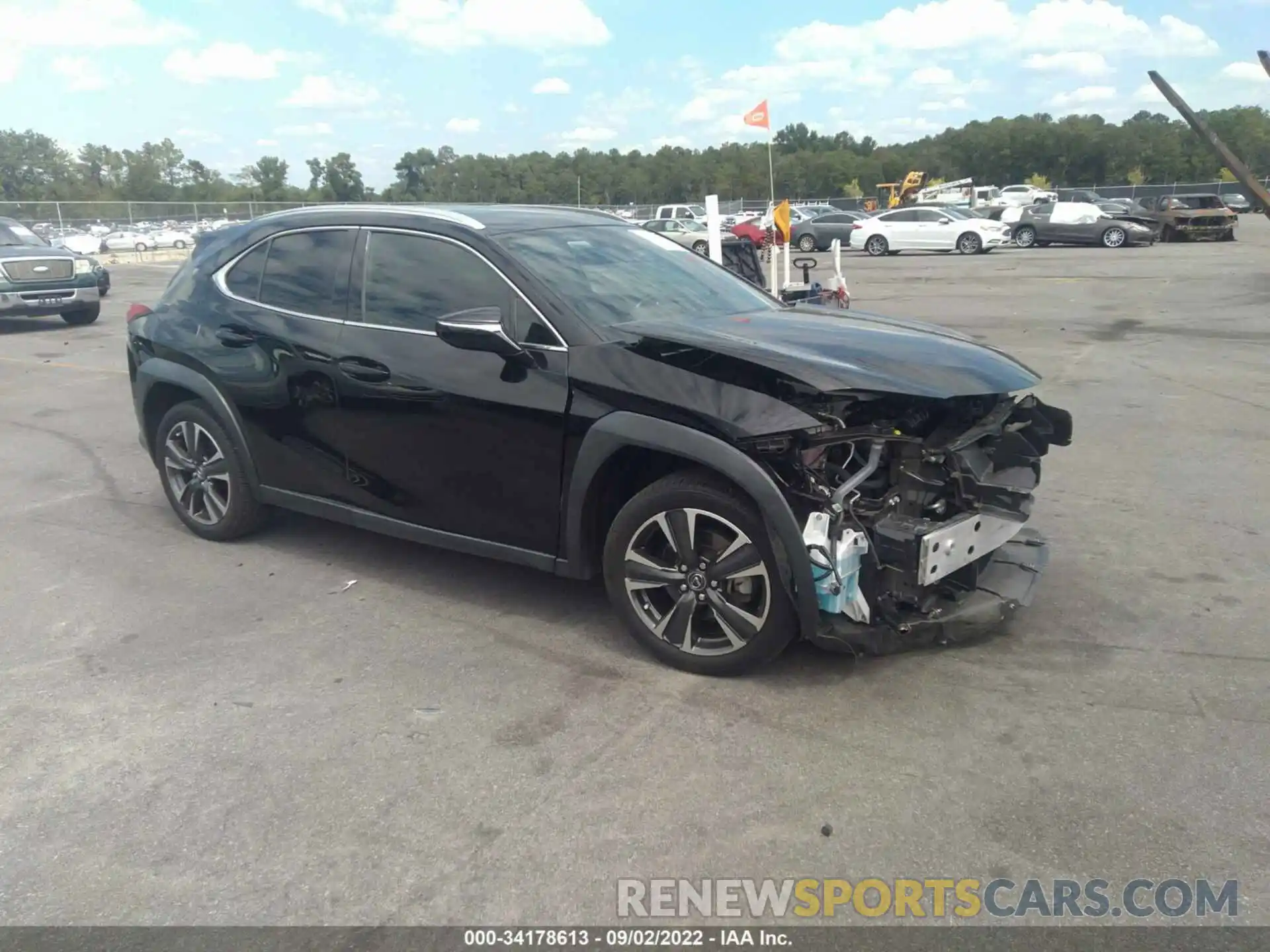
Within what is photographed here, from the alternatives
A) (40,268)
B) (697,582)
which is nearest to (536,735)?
(697,582)

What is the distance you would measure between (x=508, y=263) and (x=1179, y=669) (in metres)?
3.17

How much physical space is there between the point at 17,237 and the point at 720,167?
216 feet

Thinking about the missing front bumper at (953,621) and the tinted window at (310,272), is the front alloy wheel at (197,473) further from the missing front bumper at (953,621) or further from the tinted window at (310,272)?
the missing front bumper at (953,621)

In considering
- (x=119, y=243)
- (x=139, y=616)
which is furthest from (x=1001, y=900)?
(x=119, y=243)

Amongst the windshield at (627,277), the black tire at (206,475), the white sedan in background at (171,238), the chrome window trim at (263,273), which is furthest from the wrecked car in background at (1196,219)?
the white sedan in background at (171,238)

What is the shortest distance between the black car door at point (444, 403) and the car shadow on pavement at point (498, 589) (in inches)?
17.5

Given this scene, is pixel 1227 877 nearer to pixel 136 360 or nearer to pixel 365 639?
pixel 365 639

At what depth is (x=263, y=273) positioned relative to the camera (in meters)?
5.22

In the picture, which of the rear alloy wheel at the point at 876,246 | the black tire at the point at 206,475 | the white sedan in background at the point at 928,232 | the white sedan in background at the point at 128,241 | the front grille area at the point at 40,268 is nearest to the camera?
the black tire at the point at 206,475

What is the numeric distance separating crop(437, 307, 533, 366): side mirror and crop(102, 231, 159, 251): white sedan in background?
42536mm

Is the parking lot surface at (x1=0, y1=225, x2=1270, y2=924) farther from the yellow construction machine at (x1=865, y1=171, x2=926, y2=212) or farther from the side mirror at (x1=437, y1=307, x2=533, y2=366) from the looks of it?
the yellow construction machine at (x1=865, y1=171, x2=926, y2=212)

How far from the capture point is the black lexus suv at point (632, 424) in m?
3.69

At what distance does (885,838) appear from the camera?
2971 millimetres

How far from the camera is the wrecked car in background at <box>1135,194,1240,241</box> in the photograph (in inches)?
1276
